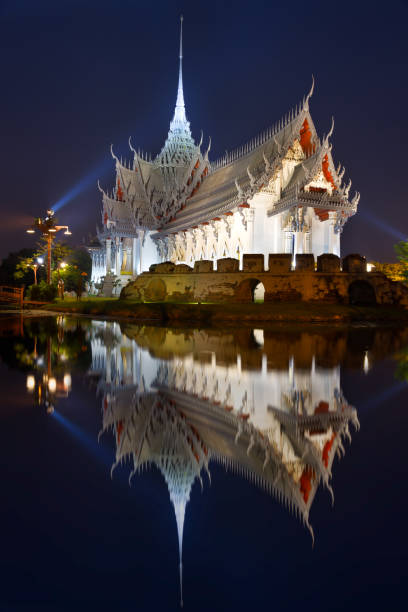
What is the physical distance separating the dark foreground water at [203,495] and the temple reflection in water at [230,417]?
2 centimetres

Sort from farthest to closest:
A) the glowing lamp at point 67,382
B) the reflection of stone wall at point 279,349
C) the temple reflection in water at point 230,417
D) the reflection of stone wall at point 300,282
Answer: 1. the reflection of stone wall at point 300,282
2. the reflection of stone wall at point 279,349
3. the glowing lamp at point 67,382
4. the temple reflection in water at point 230,417

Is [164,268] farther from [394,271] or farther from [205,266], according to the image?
[394,271]

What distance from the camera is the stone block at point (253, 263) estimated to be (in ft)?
58.6

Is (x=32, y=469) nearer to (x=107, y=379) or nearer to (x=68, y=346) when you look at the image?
(x=107, y=379)

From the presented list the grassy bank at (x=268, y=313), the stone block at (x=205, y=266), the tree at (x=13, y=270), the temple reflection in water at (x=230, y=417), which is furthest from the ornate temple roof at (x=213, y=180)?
the temple reflection in water at (x=230, y=417)

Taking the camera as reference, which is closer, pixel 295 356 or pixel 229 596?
pixel 229 596

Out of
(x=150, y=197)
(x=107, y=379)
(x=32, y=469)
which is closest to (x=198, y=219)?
(x=150, y=197)

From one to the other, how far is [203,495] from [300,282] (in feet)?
50.8

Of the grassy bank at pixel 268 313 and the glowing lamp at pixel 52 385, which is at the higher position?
the grassy bank at pixel 268 313

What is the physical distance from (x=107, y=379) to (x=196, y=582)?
369 centimetres

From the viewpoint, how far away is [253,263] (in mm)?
18000

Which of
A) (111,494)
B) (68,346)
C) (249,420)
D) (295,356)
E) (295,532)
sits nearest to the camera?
(295,532)

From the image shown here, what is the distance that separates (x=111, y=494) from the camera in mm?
2150

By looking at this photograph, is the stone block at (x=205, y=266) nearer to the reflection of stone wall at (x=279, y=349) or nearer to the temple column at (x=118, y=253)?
the reflection of stone wall at (x=279, y=349)
